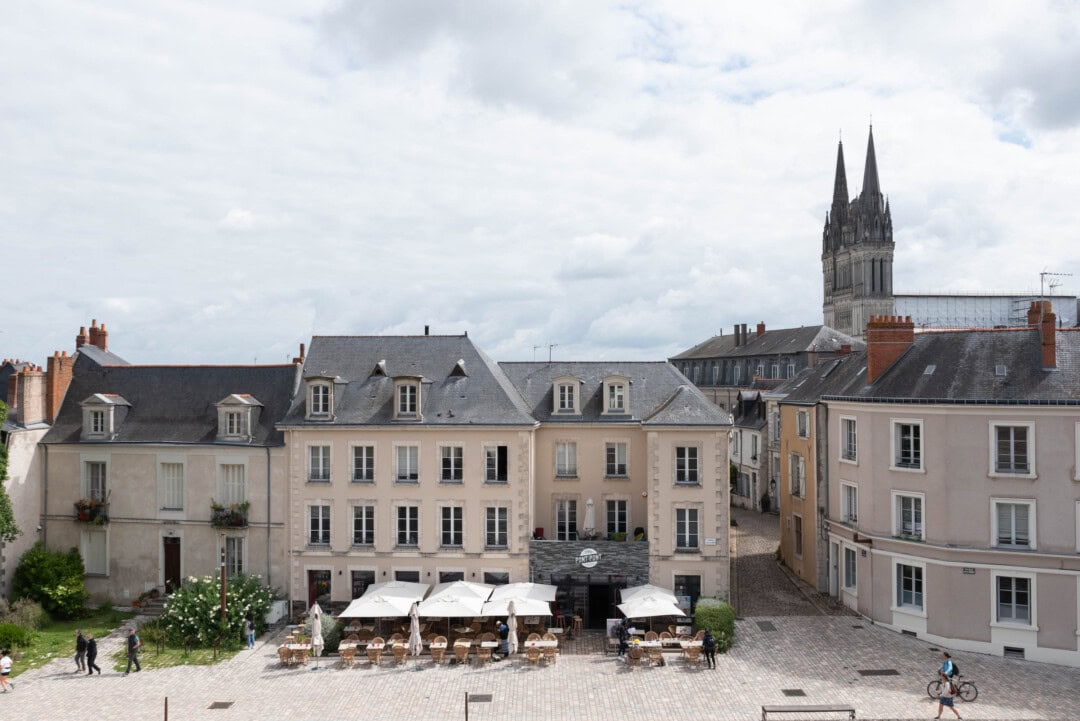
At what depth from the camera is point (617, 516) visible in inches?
1503

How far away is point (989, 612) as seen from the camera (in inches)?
1265

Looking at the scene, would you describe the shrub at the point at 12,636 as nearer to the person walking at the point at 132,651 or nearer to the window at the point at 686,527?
the person walking at the point at 132,651

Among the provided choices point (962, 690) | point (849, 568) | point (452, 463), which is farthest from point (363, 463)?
Result: point (962, 690)

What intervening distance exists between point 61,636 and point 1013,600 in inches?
1491

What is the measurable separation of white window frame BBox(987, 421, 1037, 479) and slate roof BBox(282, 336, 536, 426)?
59.6 ft

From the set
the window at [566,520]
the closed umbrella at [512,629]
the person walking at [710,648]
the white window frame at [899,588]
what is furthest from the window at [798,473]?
the closed umbrella at [512,629]

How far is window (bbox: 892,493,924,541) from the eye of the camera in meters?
33.8

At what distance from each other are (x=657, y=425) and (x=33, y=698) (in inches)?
987

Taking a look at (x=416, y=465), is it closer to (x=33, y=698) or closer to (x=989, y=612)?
(x=33, y=698)

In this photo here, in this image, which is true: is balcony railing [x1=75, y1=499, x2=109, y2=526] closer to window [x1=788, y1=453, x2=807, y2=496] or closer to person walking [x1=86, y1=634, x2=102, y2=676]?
person walking [x1=86, y1=634, x2=102, y2=676]

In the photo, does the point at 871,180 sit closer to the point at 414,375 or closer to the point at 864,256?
the point at 864,256

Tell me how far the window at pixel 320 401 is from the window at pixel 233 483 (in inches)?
169

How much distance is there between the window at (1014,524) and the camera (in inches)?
1250

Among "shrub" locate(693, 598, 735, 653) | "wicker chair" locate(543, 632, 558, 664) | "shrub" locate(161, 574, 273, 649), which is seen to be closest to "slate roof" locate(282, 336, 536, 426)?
"shrub" locate(161, 574, 273, 649)
